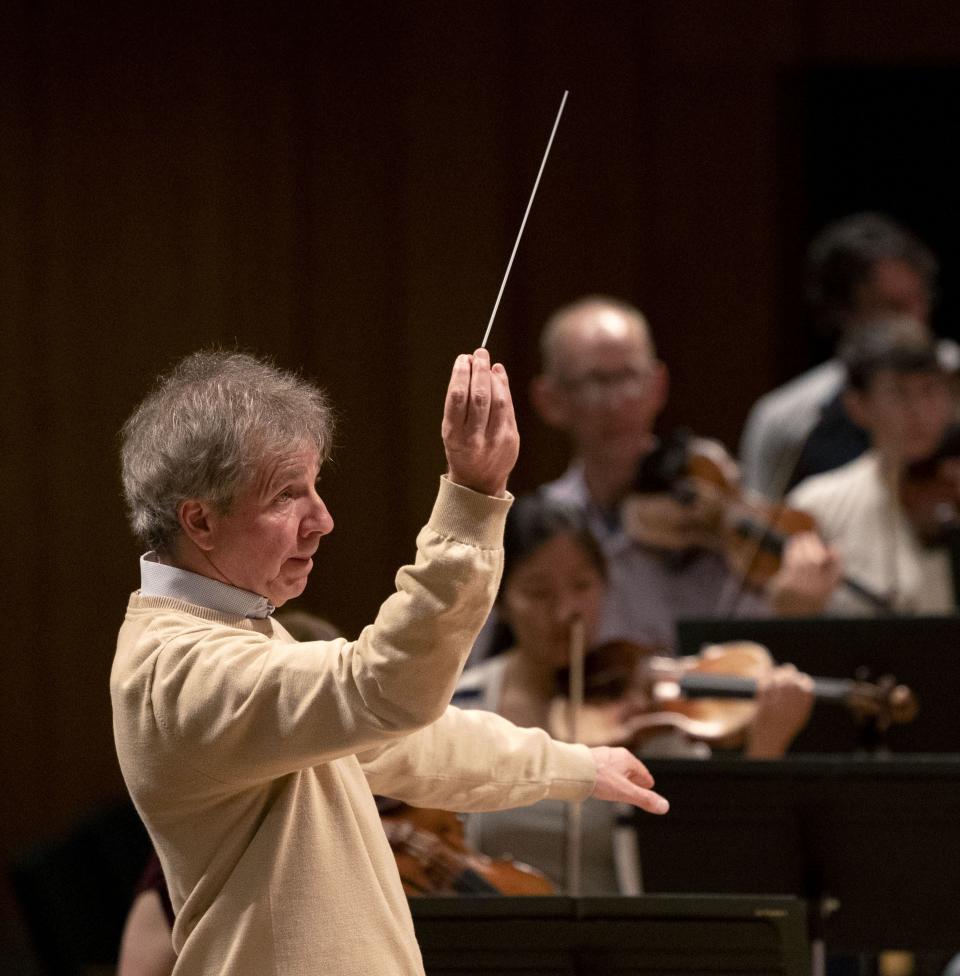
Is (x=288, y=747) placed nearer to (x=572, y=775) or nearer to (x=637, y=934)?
(x=572, y=775)

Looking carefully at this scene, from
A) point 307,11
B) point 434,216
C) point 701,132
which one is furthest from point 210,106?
point 701,132

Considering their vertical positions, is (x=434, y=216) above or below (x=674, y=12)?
below

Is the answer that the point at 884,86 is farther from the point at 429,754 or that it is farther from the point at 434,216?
the point at 429,754

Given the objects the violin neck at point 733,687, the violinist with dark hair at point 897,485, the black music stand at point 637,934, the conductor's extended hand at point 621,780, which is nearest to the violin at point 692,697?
the violin neck at point 733,687

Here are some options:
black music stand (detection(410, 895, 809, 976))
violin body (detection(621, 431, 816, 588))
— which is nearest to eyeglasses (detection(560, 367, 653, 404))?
violin body (detection(621, 431, 816, 588))

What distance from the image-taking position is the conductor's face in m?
1.42

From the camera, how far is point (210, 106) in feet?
15.7

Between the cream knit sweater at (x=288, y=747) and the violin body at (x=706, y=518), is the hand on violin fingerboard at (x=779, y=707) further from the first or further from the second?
the cream knit sweater at (x=288, y=747)

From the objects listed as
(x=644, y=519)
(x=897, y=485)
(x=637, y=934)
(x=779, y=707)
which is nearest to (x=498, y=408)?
(x=637, y=934)

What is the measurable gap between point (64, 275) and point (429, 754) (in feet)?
11.5

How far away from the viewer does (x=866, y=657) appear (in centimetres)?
282

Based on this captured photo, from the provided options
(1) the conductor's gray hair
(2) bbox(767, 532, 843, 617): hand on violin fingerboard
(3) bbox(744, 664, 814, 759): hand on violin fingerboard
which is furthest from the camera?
(2) bbox(767, 532, 843, 617): hand on violin fingerboard

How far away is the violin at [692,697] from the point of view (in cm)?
277

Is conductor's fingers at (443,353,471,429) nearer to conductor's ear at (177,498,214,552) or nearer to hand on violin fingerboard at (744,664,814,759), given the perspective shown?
conductor's ear at (177,498,214,552)
